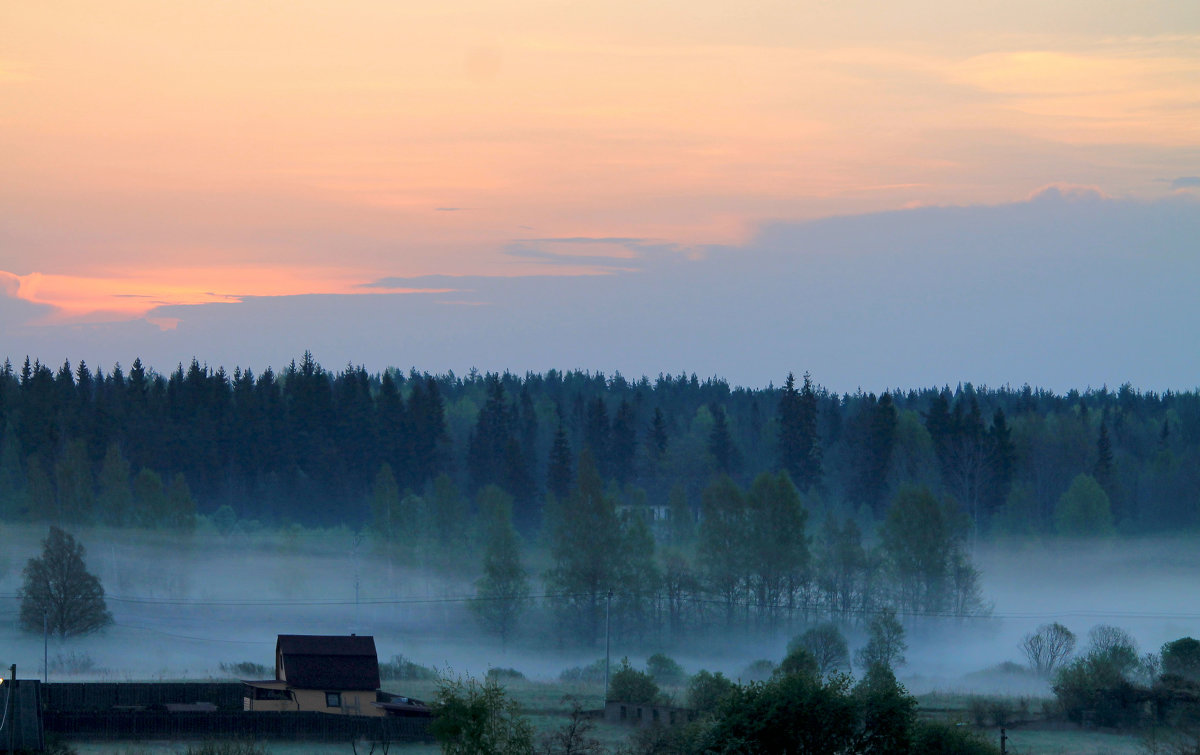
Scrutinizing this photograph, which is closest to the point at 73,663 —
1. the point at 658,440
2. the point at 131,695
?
the point at 131,695

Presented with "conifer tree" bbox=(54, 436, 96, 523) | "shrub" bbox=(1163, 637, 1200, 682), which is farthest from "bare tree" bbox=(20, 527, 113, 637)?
"shrub" bbox=(1163, 637, 1200, 682)

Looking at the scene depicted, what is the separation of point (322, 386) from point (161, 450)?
624 inches

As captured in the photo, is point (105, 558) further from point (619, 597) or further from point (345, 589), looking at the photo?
point (619, 597)

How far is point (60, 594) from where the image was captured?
8294cm

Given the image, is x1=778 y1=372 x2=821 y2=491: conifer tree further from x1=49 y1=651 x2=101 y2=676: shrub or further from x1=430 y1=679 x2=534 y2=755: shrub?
x1=430 y1=679 x2=534 y2=755: shrub

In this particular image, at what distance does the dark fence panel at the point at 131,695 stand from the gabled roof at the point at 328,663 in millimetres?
2544

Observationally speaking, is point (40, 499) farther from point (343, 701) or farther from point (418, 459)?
point (343, 701)

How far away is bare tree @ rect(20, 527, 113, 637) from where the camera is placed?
82.6 m

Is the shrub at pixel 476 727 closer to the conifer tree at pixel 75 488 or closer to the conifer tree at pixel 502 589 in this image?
the conifer tree at pixel 502 589

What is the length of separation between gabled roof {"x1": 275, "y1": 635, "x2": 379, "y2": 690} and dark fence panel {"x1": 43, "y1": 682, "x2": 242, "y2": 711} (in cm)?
254

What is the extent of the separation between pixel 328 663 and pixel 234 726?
1045cm

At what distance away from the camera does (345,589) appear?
110m

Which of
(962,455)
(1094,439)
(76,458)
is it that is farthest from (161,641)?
(1094,439)

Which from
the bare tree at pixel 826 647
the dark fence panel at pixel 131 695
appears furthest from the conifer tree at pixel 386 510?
the dark fence panel at pixel 131 695
